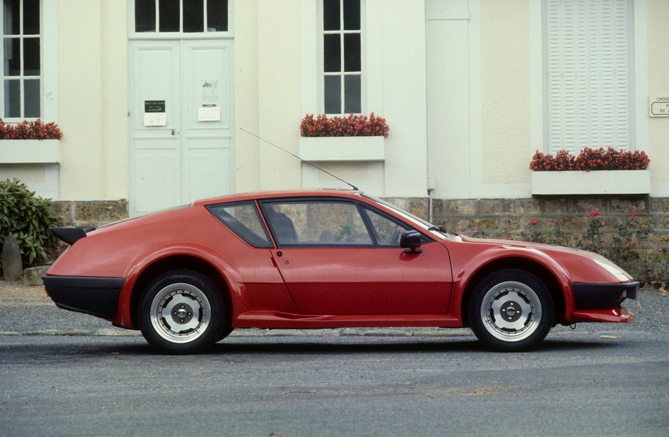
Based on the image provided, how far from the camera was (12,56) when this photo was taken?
13.3m

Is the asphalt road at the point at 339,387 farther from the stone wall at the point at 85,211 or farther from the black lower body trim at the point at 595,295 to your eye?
the stone wall at the point at 85,211

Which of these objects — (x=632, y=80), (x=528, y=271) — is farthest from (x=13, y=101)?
(x=528, y=271)

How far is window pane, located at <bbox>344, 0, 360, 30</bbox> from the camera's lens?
42.8 feet

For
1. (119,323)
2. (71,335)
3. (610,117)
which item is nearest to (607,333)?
(119,323)

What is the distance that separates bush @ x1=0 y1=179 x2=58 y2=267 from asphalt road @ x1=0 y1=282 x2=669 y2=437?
4.52 m

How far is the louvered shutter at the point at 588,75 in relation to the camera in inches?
521

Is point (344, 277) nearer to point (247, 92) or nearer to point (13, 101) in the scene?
point (247, 92)

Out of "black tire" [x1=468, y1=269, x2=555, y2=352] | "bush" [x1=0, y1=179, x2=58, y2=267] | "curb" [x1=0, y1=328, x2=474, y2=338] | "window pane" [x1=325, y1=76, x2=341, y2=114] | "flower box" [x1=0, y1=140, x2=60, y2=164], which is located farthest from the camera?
"window pane" [x1=325, y1=76, x2=341, y2=114]

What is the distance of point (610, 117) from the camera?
13219mm

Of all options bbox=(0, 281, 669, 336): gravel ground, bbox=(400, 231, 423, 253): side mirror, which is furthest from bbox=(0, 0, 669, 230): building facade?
bbox=(400, 231, 423, 253): side mirror

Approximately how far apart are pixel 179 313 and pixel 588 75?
342 inches

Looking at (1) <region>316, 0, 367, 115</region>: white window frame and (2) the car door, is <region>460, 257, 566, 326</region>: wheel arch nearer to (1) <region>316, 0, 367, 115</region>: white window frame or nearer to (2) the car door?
(2) the car door

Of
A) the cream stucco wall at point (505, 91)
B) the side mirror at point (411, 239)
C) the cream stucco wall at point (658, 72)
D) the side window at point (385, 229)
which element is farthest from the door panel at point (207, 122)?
the side mirror at point (411, 239)

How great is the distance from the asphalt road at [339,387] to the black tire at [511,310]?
0.16 meters
